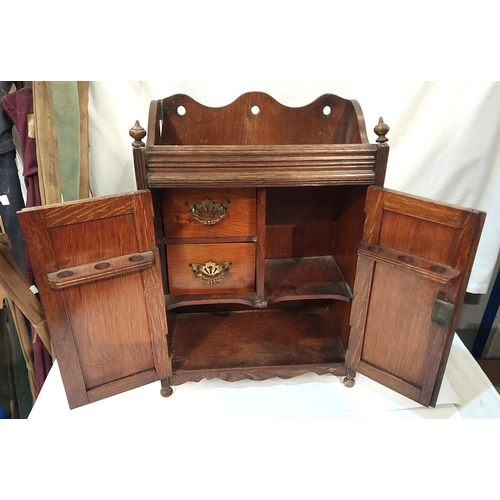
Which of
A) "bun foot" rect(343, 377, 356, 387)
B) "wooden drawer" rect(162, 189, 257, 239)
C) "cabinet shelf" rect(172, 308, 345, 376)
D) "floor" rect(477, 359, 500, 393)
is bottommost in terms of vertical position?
"floor" rect(477, 359, 500, 393)

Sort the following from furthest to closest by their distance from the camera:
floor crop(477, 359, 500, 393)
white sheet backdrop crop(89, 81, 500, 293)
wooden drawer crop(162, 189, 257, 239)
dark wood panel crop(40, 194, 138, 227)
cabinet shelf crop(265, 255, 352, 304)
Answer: floor crop(477, 359, 500, 393) < white sheet backdrop crop(89, 81, 500, 293) < cabinet shelf crop(265, 255, 352, 304) < wooden drawer crop(162, 189, 257, 239) < dark wood panel crop(40, 194, 138, 227)

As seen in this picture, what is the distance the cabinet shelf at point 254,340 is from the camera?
1.26m

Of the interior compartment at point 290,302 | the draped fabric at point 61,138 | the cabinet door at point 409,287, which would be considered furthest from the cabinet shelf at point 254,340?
the draped fabric at point 61,138

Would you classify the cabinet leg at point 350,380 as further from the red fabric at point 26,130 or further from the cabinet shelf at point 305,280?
the red fabric at point 26,130

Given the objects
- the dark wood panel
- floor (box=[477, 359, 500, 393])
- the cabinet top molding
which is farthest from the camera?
floor (box=[477, 359, 500, 393])

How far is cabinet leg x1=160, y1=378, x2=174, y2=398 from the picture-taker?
1.22 meters

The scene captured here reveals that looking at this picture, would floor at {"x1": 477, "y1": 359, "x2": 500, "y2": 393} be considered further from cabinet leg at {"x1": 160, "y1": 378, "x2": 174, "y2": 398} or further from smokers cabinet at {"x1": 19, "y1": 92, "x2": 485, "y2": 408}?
cabinet leg at {"x1": 160, "y1": 378, "x2": 174, "y2": 398}

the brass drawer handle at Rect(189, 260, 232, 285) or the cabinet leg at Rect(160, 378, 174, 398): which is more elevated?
the brass drawer handle at Rect(189, 260, 232, 285)

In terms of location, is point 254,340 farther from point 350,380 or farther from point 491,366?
point 491,366

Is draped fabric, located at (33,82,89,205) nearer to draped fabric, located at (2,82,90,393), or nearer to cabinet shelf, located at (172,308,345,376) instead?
draped fabric, located at (2,82,90,393)

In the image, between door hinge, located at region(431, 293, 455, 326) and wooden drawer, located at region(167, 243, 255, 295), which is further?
wooden drawer, located at region(167, 243, 255, 295)

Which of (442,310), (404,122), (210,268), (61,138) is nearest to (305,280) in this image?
(210,268)

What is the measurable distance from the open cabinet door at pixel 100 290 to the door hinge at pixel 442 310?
2.24 ft

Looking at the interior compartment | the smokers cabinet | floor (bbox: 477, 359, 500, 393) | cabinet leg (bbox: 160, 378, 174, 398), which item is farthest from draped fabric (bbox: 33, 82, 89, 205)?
floor (bbox: 477, 359, 500, 393)
